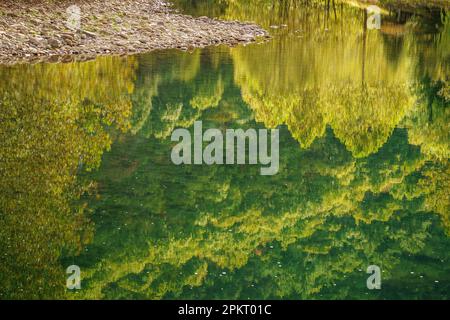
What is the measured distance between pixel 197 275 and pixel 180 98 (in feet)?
73.3

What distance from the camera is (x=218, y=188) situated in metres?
24.6

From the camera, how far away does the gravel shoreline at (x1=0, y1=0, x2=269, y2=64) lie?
50500mm

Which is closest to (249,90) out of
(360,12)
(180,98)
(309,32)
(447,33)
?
(180,98)

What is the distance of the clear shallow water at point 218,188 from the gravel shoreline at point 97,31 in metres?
4.98

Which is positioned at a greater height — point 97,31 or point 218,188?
→ point 97,31

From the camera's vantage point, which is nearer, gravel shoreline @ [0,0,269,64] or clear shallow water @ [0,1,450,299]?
clear shallow water @ [0,1,450,299]

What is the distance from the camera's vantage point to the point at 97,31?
5741 cm

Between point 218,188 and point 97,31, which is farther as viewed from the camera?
point 97,31

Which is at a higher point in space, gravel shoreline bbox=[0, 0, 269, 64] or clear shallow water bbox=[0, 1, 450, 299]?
gravel shoreline bbox=[0, 0, 269, 64]

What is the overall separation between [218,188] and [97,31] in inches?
1420

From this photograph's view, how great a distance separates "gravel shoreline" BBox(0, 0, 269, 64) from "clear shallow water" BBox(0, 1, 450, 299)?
16.3 ft

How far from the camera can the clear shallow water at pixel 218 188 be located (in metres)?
17.5
